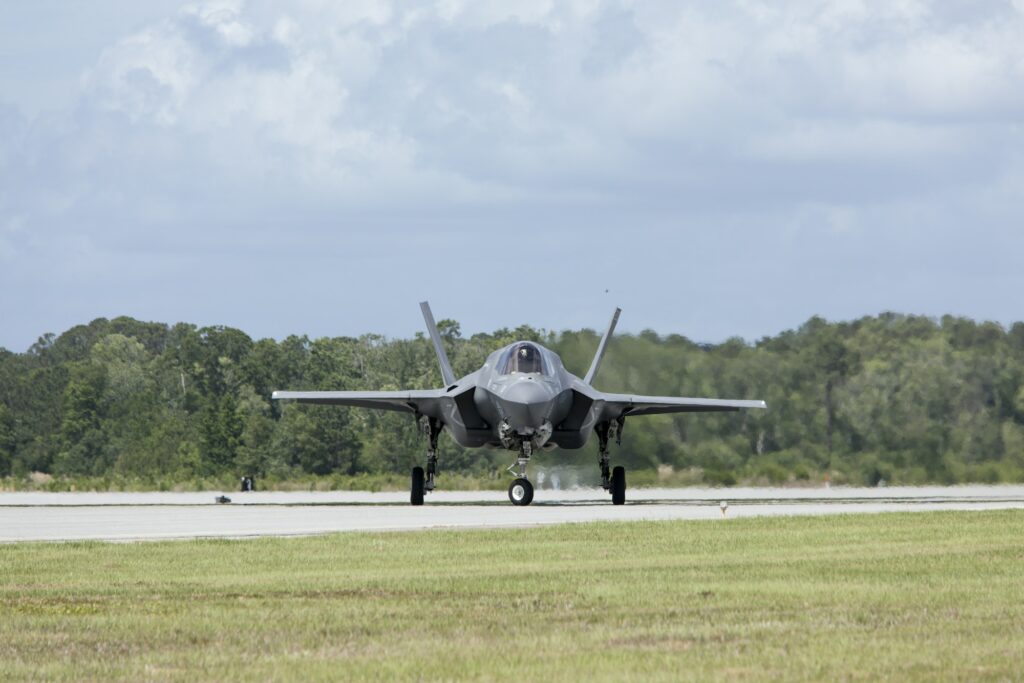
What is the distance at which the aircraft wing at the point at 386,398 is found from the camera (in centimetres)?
3538

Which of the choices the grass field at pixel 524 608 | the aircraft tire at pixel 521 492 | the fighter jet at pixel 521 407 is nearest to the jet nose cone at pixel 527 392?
the fighter jet at pixel 521 407

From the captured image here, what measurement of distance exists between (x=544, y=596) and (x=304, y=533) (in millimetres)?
9450

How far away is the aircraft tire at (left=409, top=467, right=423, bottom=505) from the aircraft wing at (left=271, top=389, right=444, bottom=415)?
4.96ft

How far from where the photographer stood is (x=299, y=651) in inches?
420

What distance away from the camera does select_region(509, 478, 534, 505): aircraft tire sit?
108ft

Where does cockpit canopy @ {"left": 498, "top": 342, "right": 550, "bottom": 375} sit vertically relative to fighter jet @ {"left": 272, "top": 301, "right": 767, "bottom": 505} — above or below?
above

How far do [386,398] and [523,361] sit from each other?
4815 mm

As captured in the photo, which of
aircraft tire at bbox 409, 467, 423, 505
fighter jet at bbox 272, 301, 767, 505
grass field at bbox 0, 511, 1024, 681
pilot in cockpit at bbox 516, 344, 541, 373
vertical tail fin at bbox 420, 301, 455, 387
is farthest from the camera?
vertical tail fin at bbox 420, 301, 455, 387

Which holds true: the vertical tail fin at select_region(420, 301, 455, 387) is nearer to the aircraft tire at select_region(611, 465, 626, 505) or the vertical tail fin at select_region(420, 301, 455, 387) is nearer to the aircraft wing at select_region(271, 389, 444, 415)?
the aircraft wing at select_region(271, 389, 444, 415)

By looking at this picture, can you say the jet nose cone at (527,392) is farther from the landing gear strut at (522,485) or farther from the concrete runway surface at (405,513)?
the concrete runway surface at (405,513)

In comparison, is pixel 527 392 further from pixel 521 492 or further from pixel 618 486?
pixel 618 486

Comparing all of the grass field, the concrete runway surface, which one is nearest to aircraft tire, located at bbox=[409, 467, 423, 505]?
the concrete runway surface

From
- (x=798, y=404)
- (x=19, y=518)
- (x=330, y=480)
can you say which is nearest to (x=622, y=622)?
(x=19, y=518)

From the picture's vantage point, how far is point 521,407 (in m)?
31.8
